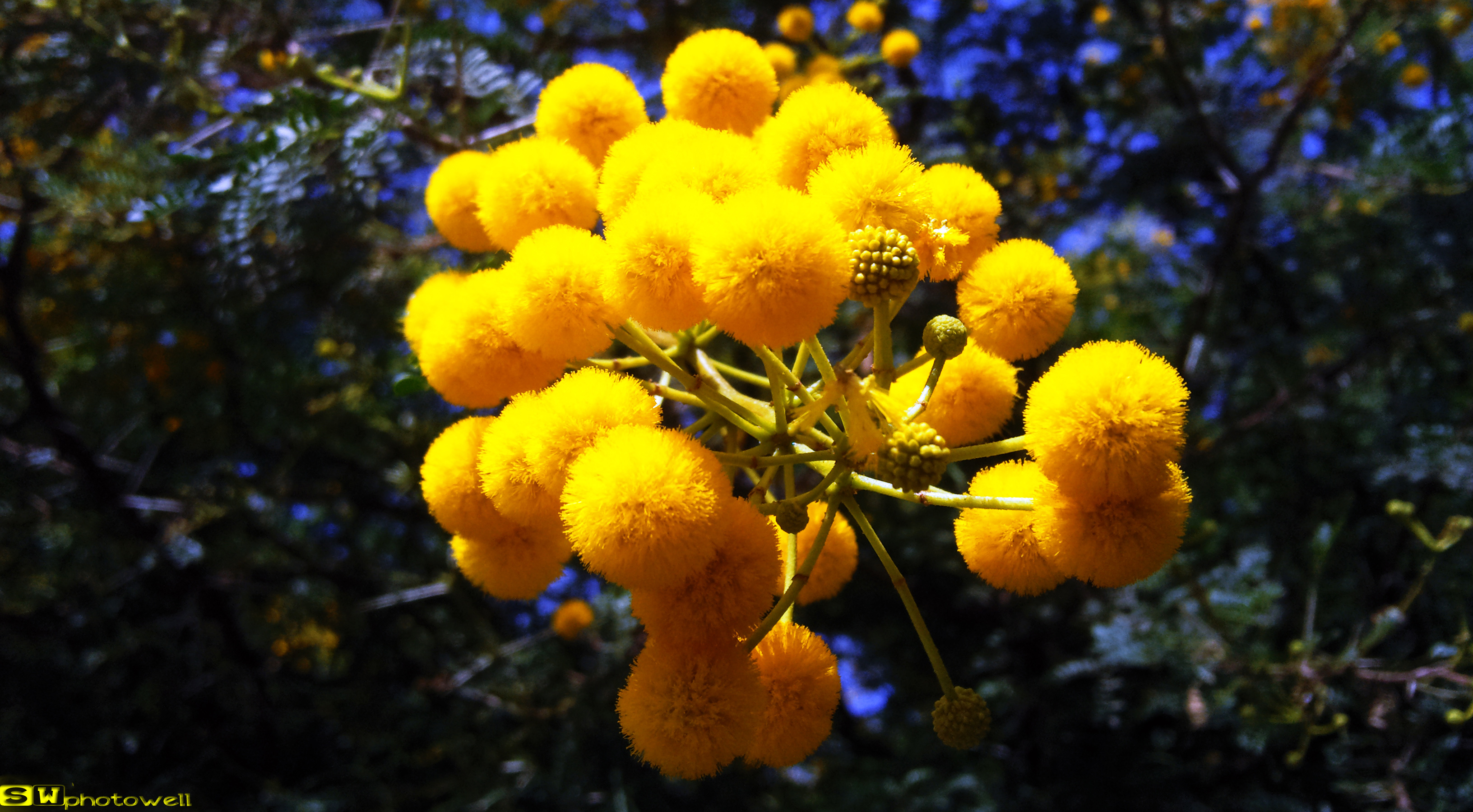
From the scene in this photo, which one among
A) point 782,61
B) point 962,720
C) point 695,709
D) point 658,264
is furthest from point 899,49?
point 695,709

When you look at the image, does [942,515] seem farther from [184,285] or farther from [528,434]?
[184,285]

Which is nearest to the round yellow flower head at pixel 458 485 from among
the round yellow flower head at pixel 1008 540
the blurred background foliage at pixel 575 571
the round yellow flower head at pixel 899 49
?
the round yellow flower head at pixel 1008 540

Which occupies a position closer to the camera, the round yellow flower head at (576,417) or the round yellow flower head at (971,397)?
the round yellow flower head at (576,417)

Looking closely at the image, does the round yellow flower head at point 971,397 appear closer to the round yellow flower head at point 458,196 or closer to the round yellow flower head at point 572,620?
the round yellow flower head at point 458,196

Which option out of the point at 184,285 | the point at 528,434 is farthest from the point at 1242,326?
the point at 184,285

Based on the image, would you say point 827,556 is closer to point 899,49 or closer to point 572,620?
point 572,620

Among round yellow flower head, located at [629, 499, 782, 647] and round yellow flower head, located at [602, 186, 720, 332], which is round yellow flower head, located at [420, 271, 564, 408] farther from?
round yellow flower head, located at [629, 499, 782, 647]
